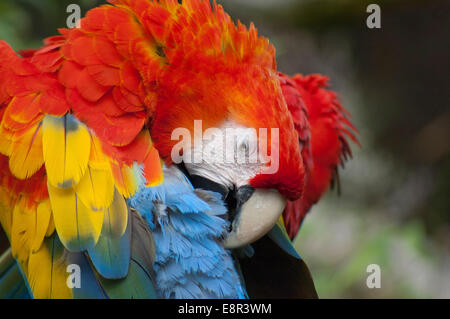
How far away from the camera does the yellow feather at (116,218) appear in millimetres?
796

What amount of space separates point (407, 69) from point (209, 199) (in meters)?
1.47

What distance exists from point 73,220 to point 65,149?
0.12 metres

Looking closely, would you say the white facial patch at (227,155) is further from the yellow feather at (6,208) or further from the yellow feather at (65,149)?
the yellow feather at (6,208)

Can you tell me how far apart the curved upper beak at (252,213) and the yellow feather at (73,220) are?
0.73ft

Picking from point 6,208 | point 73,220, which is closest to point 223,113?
point 73,220

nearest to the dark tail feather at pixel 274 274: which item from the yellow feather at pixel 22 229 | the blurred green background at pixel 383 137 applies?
the yellow feather at pixel 22 229

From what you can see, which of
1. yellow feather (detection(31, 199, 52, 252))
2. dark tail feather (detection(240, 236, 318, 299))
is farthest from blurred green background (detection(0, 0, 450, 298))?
yellow feather (detection(31, 199, 52, 252))

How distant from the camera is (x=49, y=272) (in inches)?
31.7

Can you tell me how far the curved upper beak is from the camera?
0.85m

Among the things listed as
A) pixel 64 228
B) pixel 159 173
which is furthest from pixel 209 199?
pixel 64 228

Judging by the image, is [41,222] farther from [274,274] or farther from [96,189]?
[274,274]

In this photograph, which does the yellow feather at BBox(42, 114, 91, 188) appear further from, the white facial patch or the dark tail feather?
the dark tail feather

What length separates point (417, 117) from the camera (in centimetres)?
203
